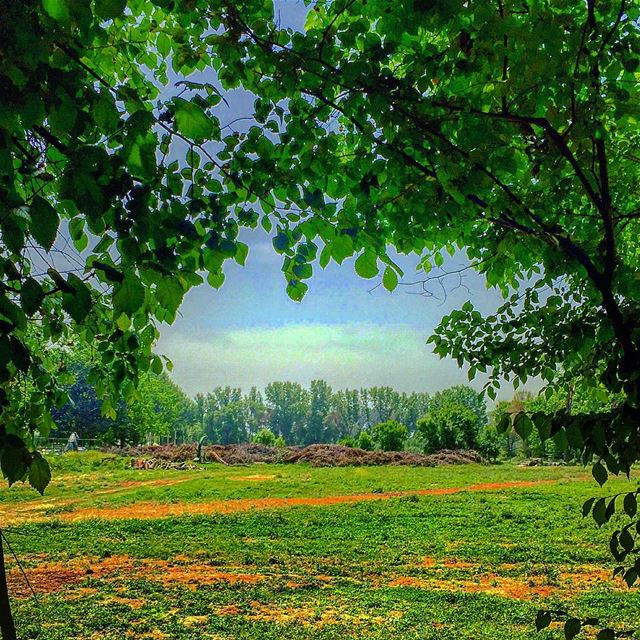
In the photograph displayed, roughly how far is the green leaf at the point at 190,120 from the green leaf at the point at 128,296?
1.18 ft

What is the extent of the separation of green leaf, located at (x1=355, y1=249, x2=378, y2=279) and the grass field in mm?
4564

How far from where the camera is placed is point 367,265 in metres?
1.32

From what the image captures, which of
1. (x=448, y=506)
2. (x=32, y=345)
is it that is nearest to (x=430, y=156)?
(x=32, y=345)

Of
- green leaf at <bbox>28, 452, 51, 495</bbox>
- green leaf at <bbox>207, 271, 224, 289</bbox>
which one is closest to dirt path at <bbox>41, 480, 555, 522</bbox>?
green leaf at <bbox>207, 271, 224, 289</bbox>

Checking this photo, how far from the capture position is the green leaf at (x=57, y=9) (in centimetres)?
74

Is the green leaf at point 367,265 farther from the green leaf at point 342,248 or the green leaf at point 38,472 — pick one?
the green leaf at point 38,472

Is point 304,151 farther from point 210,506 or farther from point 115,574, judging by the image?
point 210,506

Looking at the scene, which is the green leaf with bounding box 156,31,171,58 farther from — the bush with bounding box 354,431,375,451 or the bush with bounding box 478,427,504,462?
the bush with bounding box 354,431,375,451

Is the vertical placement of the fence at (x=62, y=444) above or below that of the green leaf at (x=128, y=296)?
below

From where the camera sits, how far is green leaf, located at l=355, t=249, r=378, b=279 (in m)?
1.32

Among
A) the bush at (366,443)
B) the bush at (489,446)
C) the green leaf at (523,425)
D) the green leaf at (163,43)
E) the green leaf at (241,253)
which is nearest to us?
the green leaf at (523,425)

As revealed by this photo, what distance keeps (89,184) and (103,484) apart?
19.0 metres

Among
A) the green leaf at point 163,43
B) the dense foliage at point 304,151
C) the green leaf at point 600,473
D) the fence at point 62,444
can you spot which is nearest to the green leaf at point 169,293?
the dense foliage at point 304,151

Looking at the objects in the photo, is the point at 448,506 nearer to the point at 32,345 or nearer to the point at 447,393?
the point at 32,345
